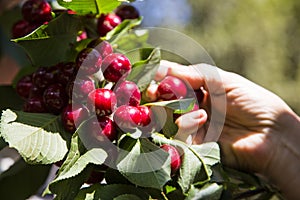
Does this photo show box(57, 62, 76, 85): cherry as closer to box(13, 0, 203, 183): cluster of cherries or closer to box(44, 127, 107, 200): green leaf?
box(13, 0, 203, 183): cluster of cherries

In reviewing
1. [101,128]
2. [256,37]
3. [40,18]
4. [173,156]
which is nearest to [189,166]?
[173,156]

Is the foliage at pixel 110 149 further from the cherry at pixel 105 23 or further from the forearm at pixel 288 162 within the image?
the forearm at pixel 288 162

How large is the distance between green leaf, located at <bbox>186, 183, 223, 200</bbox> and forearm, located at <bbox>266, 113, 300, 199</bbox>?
10.2 inches

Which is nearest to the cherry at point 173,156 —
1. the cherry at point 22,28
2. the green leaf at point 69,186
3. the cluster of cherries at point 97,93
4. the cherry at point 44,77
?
the cluster of cherries at point 97,93

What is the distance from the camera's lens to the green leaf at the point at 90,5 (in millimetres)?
743

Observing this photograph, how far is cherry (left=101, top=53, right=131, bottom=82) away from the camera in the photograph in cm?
73

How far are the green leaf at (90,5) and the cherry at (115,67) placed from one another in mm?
93

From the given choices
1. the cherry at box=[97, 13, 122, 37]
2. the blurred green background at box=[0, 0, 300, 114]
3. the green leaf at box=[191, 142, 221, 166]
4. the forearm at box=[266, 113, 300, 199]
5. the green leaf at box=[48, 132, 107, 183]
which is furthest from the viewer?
the blurred green background at box=[0, 0, 300, 114]

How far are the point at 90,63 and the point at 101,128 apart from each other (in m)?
0.10

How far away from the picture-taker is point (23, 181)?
92cm

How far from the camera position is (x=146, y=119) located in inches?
27.8

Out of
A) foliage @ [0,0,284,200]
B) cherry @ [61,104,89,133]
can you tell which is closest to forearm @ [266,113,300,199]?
foliage @ [0,0,284,200]

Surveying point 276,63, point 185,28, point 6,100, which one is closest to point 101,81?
point 6,100

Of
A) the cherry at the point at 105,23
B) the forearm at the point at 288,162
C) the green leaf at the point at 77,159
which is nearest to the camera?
the green leaf at the point at 77,159
